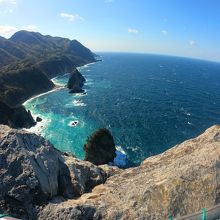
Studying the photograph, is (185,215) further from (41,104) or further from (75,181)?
(41,104)

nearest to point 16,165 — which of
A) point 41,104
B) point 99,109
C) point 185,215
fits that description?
point 185,215

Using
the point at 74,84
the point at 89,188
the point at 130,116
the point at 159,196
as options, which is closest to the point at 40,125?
the point at 130,116

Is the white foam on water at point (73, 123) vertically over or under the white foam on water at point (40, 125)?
over

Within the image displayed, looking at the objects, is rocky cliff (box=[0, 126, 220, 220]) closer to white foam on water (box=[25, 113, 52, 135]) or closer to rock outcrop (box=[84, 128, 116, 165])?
rock outcrop (box=[84, 128, 116, 165])

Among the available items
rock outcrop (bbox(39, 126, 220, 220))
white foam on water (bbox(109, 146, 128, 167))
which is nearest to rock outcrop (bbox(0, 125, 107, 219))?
rock outcrop (bbox(39, 126, 220, 220))

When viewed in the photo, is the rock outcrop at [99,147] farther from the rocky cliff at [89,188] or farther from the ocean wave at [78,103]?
the ocean wave at [78,103]

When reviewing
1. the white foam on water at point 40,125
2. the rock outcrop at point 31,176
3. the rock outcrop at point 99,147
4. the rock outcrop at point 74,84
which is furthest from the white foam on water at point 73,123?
the rock outcrop at point 31,176
